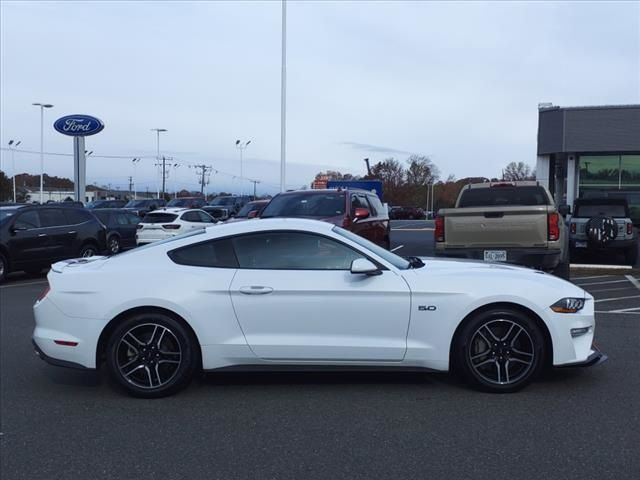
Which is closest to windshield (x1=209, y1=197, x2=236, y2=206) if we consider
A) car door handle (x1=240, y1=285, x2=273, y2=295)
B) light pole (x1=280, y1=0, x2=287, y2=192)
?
light pole (x1=280, y1=0, x2=287, y2=192)

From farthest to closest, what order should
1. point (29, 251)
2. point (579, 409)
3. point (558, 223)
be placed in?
point (29, 251), point (558, 223), point (579, 409)

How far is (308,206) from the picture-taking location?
11914mm

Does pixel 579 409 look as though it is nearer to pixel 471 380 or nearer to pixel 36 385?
pixel 471 380

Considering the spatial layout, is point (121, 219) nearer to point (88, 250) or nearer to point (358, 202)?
point (88, 250)

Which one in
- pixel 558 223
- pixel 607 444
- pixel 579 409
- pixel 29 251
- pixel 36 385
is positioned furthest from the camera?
pixel 29 251

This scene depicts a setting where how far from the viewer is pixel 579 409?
4.89 metres

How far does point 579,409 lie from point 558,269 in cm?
497

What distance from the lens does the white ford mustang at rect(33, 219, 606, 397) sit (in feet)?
17.0

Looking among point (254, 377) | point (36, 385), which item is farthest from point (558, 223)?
point (36, 385)

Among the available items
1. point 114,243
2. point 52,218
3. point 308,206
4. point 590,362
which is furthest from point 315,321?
point 114,243

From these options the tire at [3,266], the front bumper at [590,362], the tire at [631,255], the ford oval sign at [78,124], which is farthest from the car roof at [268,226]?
the ford oval sign at [78,124]

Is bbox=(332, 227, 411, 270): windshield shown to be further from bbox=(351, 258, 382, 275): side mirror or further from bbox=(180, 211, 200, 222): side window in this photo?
bbox=(180, 211, 200, 222): side window

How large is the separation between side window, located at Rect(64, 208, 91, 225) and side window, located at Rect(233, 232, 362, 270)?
35.7 ft

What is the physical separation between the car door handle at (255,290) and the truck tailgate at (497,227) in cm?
510
